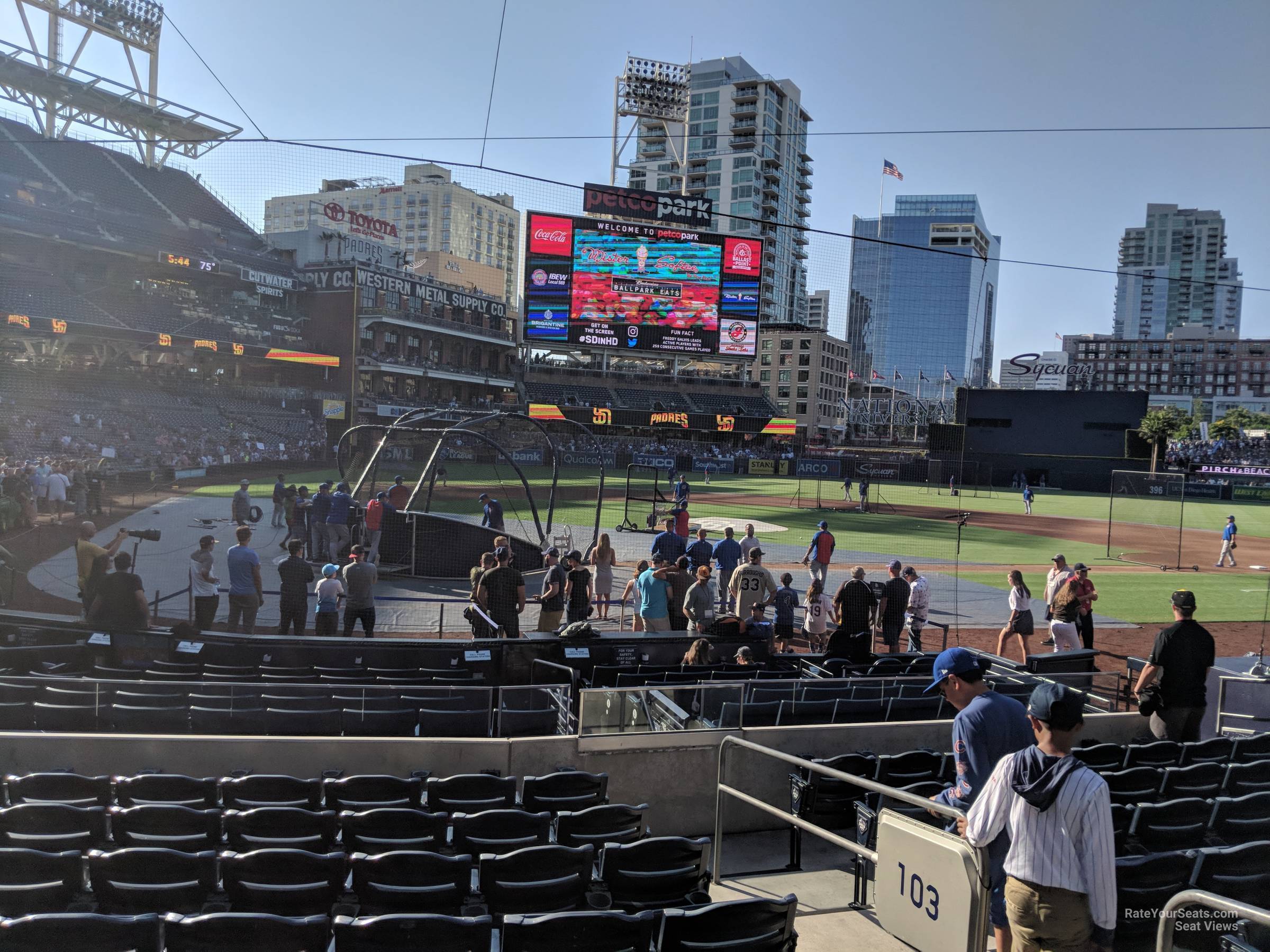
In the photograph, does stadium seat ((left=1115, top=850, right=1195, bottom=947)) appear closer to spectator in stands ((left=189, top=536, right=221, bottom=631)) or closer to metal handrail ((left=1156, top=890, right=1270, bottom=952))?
metal handrail ((left=1156, top=890, right=1270, bottom=952))

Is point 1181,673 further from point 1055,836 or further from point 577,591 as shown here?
point 577,591

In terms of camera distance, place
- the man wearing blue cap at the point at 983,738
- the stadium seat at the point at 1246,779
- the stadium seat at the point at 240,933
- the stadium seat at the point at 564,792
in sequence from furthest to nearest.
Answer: the stadium seat at the point at 1246,779, the stadium seat at the point at 564,792, the man wearing blue cap at the point at 983,738, the stadium seat at the point at 240,933

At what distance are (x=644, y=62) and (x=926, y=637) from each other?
3092 inches

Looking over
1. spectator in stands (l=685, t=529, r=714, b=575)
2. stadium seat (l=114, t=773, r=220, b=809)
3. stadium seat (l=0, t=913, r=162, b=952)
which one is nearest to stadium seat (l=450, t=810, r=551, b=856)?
stadium seat (l=114, t=773, r=220, b=809)

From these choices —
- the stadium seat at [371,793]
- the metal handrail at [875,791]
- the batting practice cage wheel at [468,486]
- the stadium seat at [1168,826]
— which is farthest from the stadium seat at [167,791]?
the batting practice cage wheel at [468,486]

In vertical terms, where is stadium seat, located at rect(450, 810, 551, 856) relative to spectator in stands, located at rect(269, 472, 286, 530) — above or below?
below

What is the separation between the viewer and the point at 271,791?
570 cm

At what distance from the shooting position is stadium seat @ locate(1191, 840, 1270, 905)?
14.5 feet

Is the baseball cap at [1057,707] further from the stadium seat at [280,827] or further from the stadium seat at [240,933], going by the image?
the stadium seat at [280,827]

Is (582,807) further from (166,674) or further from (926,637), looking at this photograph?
(926,637)

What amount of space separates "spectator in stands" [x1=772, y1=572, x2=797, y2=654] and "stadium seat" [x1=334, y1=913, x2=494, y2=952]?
9821 millimetres

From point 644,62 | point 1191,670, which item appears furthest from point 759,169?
point 1191,670

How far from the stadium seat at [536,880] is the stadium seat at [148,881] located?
1.53m

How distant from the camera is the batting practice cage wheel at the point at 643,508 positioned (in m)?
26.5
